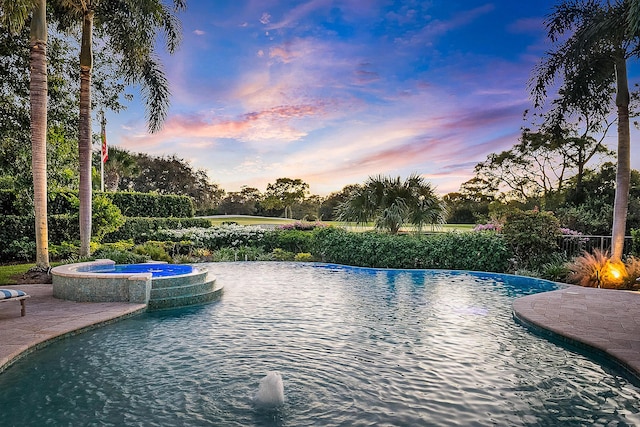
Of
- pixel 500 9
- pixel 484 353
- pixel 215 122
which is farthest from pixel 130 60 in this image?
pixel 484 353

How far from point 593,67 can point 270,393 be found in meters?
11.5

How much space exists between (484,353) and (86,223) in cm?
1010

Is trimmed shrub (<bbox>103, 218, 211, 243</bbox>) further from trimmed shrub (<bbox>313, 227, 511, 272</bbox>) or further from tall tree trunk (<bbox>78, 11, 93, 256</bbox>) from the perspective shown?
trimmed shrub (<bbox>313, 227, 511, 272</bbox>)

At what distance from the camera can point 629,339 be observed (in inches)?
215

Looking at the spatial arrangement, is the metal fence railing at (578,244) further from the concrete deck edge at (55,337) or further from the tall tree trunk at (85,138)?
the tall tree trunk at (85,138)

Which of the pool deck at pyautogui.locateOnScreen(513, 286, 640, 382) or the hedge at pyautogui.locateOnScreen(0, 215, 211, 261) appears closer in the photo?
the pool deck at pyautogui.locateOnScreen(513, 286, 640, 382)

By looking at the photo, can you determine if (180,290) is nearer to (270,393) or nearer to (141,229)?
(270,393)

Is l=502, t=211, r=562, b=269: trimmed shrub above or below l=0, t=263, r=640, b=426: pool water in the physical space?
above

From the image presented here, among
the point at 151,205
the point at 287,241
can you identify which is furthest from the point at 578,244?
the point at 151,205

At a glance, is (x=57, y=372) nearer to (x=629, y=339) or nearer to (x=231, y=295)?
(x=231, y=295)

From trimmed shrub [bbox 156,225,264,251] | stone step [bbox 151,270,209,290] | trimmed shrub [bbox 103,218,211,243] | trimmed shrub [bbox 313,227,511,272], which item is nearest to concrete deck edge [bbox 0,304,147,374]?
stone step [bbox 151,270,209,290]

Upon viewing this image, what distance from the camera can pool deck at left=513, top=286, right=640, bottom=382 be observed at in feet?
16.8

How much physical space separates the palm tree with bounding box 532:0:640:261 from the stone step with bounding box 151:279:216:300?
30.3 ft

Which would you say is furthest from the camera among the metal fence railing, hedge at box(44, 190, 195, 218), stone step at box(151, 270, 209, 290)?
hedge at box(44, 190, 195, 218)
